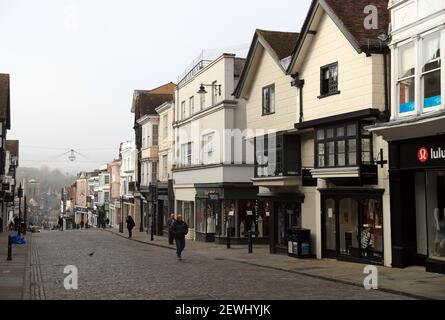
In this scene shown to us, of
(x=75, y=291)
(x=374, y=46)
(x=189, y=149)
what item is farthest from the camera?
(x=189, y=149)

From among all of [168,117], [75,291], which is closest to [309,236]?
[75,291]

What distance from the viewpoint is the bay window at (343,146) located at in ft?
60.5

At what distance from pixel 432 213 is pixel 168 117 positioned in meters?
28.1

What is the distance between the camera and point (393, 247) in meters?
17.5

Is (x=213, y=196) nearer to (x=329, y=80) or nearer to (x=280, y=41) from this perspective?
(x=280, y=41)

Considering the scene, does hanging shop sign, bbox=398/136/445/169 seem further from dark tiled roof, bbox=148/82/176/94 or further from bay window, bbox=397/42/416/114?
dark tiled roof, bbox=148/82/176/94

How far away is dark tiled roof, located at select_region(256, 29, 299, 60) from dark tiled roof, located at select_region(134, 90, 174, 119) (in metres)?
25.3

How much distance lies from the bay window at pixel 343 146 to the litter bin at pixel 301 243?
9.88ft

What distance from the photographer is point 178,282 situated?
14906 mm

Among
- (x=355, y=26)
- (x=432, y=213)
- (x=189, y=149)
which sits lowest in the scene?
(x=432, y=213)

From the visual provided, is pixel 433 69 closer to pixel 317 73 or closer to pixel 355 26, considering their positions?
pixel 355 26

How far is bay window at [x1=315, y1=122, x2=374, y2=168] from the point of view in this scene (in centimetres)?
1845

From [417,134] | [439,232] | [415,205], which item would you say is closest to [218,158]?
[415,205]

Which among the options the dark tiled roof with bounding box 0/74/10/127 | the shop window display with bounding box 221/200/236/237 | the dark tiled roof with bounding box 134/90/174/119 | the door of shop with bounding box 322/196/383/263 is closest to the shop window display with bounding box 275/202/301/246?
the door of shop with bounding box 322/196/383/263
